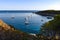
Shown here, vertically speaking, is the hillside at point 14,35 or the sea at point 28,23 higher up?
the hillside at point 14,35

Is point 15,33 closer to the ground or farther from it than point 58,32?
farther from it

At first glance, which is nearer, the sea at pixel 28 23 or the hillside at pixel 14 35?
the hillside at pixel 14 35

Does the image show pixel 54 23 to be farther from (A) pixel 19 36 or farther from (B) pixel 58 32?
(A) pixel 19 36

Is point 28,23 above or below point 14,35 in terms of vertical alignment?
below

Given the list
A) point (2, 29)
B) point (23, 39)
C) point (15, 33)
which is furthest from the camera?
point (2, 29)

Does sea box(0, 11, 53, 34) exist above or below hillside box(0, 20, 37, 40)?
below

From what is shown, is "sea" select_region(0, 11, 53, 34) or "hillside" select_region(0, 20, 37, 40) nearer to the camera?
"hillside" select_region(0, 20, 37, 40)

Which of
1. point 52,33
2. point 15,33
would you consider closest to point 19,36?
point 15,33

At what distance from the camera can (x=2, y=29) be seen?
43.5 feet

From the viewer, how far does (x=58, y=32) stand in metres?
17.7

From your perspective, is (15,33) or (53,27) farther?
(53,27)

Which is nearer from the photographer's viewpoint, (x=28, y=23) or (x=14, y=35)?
(x=14, y=35)

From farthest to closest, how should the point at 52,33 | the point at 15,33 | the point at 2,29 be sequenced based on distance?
the point at 52,33
the point at 2,29
the point at 15,33

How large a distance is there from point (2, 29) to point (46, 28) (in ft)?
20.2
